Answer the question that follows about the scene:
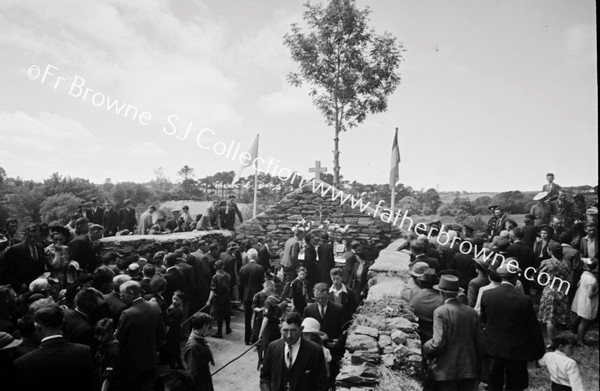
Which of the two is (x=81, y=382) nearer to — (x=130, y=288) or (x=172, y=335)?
(x=130, y=288)

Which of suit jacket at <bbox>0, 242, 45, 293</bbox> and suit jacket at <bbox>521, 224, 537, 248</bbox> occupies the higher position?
suit jacket at <bbox>521, 224, 537, 248</bbox>

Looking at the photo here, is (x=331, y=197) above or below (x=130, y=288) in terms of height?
above

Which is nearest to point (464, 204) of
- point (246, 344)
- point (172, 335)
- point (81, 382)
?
point (246, 344)

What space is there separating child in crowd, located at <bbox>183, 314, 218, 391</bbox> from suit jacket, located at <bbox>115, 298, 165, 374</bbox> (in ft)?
1.55

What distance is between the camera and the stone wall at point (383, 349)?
136 inches

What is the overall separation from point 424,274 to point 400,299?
Answer: 33.2 inches

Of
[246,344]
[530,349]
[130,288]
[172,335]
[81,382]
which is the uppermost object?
[530,349]

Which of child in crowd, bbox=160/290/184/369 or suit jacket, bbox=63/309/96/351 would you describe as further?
child in crowd, bbox=160/290/184/369

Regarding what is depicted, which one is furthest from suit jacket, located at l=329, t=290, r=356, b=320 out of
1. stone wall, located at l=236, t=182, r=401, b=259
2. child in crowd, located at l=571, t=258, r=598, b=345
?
stone wall, located at l=236, t=182, r=401, b=259

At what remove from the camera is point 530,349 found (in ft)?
13.9

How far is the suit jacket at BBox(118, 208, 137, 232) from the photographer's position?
1019cm

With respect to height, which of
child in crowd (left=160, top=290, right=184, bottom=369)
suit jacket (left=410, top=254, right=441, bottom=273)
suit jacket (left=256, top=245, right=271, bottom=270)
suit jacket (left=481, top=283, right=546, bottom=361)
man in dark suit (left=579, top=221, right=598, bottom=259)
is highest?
man in dark suit (left=579, top=221, right=598, bottom=259)

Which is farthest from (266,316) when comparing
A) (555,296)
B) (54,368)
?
(555,296)

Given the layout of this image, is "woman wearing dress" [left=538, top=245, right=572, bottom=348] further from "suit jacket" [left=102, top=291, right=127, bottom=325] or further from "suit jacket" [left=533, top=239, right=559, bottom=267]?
"suit jacket" [left=102, top=291, right=127, bottom=325]
